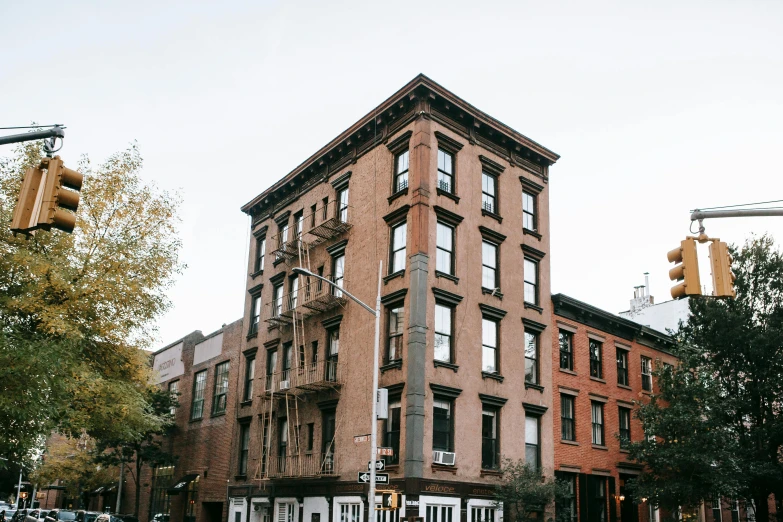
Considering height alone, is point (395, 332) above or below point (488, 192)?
below

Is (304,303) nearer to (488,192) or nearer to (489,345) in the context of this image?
(489,345)


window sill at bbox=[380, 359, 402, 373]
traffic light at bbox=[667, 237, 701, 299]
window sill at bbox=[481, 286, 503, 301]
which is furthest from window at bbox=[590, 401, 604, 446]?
traffic light at bbox=[667, 237, 701, 299]

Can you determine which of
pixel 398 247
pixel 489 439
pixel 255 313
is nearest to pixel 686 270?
pixel 398 247

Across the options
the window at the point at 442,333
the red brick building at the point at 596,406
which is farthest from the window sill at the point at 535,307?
the window at the point at 442,333

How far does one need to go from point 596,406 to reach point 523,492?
987 cm

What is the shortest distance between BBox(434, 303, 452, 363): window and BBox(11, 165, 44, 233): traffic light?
2071cm

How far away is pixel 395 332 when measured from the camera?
2886 cm

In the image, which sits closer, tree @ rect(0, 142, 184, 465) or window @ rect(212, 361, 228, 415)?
tree @ rect(0, 142, 184, 465)

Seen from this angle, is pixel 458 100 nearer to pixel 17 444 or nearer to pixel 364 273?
pixel 364 273

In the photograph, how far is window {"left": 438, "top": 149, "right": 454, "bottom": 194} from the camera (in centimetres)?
3070

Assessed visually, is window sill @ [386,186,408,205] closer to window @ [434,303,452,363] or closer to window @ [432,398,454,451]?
window @ [434,303,452,363]

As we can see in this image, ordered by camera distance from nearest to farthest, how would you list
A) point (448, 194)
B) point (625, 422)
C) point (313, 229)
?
point (448, 194)
point (313, 229)
point (625, 422)

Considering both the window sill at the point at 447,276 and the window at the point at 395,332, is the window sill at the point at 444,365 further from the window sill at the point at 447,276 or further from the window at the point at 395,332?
the window sill at the point at 447,276

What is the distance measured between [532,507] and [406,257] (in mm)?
10788
